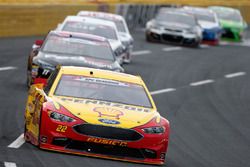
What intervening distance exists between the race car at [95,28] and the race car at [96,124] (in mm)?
11681

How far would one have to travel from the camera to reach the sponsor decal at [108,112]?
1237 centimetres

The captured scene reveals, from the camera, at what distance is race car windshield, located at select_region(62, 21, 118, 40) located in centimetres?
2514

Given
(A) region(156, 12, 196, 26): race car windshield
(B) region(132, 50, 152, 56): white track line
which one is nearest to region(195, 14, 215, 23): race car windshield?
(A) region(156, 12, 196, 26): race car windshield

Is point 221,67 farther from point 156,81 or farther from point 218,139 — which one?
point 218,139

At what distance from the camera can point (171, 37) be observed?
36.8m

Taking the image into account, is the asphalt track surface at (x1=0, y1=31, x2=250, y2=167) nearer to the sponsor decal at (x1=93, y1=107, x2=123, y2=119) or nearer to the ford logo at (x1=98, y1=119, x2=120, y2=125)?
the ford logo at (x1=98, y1=119, x2=120, y2=125)

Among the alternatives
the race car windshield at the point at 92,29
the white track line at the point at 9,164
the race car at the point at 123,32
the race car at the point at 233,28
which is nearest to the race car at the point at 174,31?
the race car at the point at 233,28

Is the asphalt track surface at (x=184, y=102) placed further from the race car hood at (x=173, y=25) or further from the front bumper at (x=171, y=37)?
the race car hood at (x=173, y=25)

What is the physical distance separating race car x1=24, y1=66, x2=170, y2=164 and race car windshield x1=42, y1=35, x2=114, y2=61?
20.6ft

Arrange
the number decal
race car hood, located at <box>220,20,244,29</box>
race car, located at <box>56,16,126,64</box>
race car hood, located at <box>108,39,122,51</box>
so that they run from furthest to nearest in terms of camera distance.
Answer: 1. race car hood, located at <box>220,20,244,29</box>
2. race car, located at <box>56,16,126,64</box>
3. race car hood, located at <box>108,39,122,51</box>
4. the number decal

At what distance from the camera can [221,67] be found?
1239 inches

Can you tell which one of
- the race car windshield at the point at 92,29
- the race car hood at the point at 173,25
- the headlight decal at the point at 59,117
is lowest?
the race car hood at the point at 173,25

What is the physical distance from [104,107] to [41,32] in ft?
72.5

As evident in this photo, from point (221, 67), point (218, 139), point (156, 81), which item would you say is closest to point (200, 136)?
point (218, 139)
